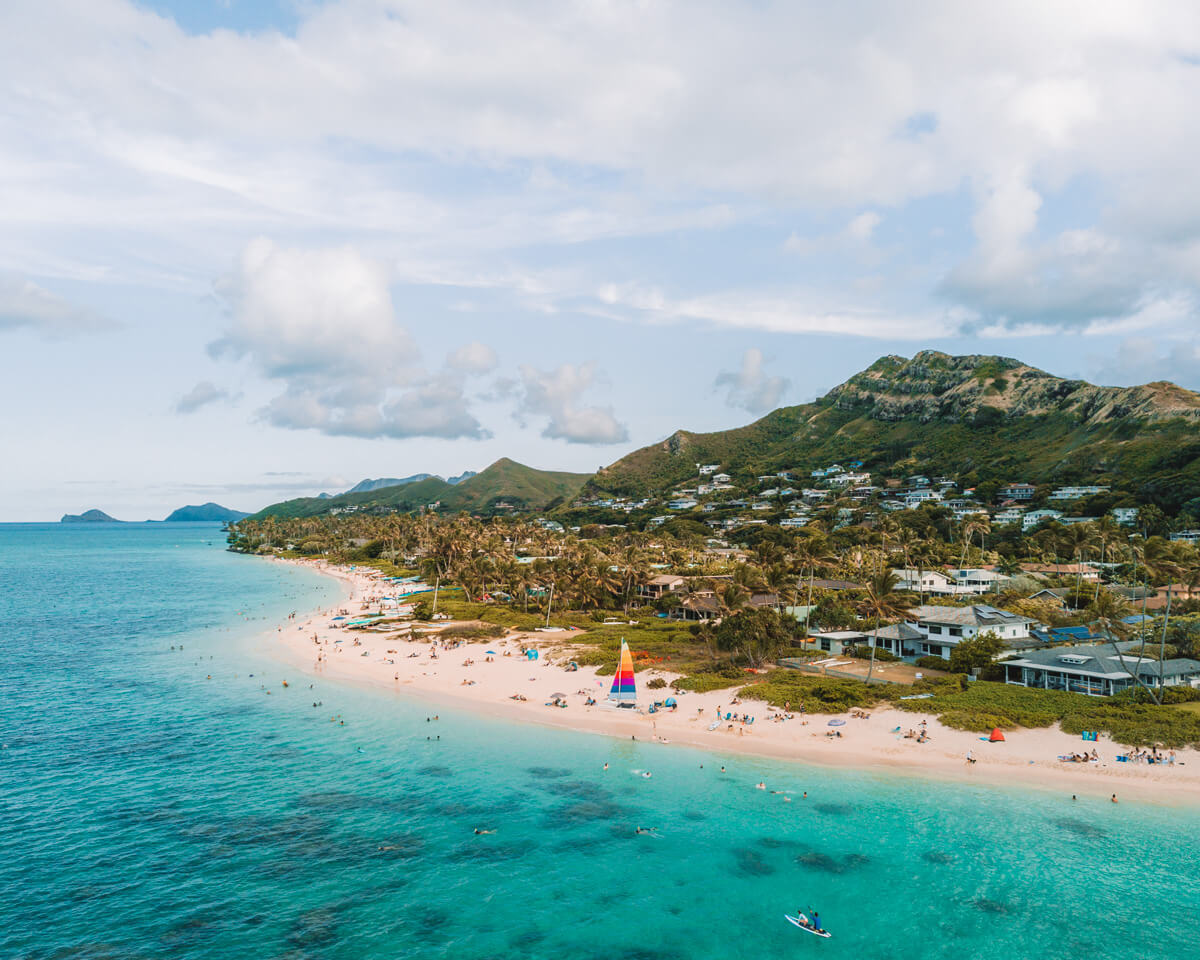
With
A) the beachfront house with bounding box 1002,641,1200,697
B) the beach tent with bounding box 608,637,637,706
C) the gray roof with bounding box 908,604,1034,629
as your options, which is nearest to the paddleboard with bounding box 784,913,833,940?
the beach tent with bounding box 608,637,637,706

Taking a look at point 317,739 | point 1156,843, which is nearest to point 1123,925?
point 1156,843

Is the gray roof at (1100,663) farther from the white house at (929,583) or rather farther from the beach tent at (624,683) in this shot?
the white house at (929,583)

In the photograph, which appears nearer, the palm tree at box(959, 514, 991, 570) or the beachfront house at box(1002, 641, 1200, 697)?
the beachfront house at box(1002, 641, 1200, 697)

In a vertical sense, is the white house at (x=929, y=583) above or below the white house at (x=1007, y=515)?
below

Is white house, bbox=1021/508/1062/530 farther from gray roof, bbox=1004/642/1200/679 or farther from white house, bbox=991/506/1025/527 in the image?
gray roof, bbox=1004/642/1200/679

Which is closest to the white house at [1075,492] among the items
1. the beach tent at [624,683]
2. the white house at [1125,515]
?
the white house at [1125,515]
